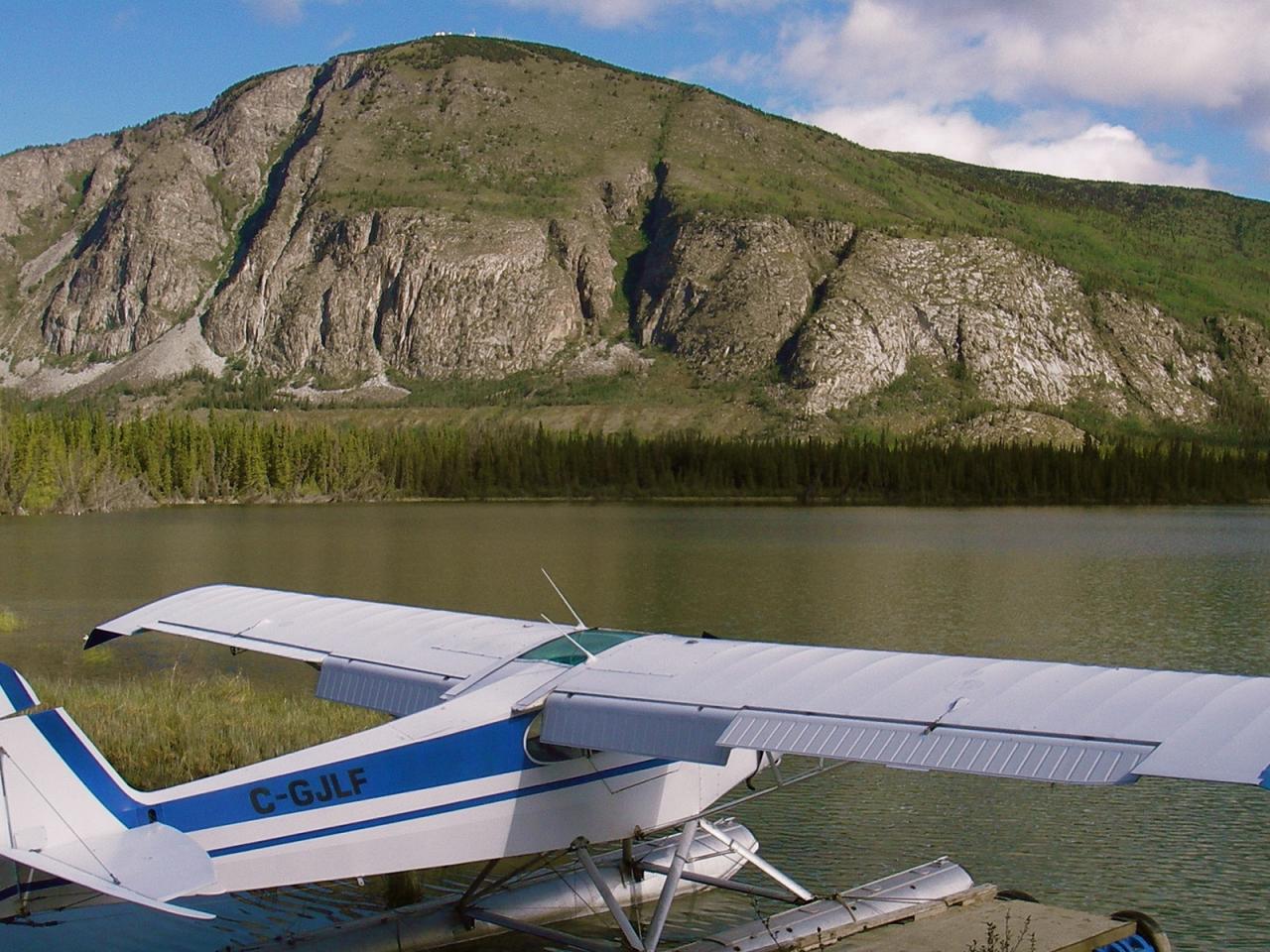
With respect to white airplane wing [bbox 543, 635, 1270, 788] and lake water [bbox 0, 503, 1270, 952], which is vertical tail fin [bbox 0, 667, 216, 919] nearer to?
white airplane wing [bbox 543, 635, 1270, 788]

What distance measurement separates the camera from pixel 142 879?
6.89 meters

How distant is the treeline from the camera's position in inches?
5108

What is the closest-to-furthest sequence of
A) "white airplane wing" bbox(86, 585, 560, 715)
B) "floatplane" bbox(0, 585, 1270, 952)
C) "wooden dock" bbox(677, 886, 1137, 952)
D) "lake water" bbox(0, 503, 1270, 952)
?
"floatplane" bbox(0, 585, 1270, 952), "wooden dock" bbox(677, 886, 1137, 952), "white airplane wing" bbox(86, 585, 560, 715), "lake water" bbox(0, 503, 1270, 952)

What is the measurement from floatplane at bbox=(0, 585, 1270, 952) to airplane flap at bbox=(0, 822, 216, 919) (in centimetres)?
2

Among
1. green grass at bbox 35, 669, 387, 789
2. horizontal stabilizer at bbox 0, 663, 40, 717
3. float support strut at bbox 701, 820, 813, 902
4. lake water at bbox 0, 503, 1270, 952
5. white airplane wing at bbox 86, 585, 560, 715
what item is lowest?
lake water at bbox 0, 503, 1270, 952

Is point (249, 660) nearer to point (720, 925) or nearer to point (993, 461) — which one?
point (720, 925)

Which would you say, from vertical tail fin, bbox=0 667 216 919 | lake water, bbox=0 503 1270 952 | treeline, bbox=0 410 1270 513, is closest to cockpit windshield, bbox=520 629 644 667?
lake water, bbox=0 503 1270 952

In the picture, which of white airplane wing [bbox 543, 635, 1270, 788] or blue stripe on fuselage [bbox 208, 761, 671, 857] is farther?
blue stripe on fuselage [bbox 208, 761, 671, 857]

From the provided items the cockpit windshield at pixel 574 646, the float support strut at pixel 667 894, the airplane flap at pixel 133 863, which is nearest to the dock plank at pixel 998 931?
the float support strut at pixel 667 894

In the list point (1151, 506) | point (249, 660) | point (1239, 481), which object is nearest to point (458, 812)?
point (249, 660)

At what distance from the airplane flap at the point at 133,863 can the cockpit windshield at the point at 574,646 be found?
2980 millimetres

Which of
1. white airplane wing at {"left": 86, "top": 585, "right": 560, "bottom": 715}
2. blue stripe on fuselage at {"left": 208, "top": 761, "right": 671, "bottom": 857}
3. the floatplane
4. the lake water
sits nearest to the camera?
the floatplane

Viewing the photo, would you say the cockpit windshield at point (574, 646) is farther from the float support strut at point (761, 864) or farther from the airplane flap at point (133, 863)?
the airplane flap at point (133, 863)

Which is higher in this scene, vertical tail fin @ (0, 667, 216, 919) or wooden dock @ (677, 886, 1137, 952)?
vertical tail fin @ (0, 667, 216, 919)
